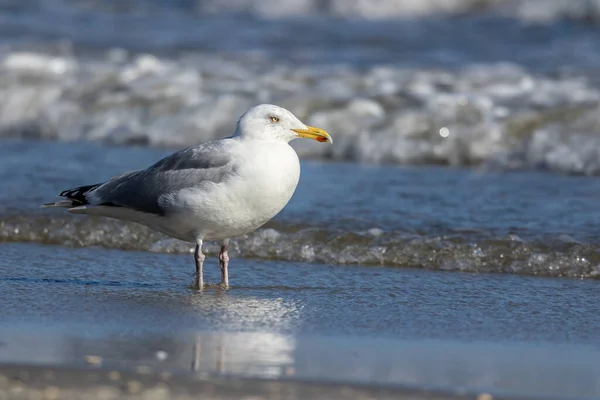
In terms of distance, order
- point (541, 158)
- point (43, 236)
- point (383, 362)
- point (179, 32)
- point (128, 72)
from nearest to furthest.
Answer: point (383, 362) < point (43, 236) < point (541, 158) < point (128, 72) < point (179, 32)

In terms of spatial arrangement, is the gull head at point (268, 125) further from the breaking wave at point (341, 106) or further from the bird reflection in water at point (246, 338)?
the breaking wave at point (341, 106)

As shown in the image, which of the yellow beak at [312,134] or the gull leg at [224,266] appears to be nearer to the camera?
the yellow beak at [312,134]

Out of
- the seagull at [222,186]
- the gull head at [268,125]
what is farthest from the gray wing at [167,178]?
the gull head at [268,125]

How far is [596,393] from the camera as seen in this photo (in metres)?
4.08

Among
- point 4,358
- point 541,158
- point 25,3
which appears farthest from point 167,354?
point 25,3

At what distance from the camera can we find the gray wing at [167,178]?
5.84m

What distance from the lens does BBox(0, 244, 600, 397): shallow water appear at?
170 inches

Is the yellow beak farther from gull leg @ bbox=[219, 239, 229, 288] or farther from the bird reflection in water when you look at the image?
the bird reflection in water

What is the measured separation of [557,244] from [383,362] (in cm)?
276

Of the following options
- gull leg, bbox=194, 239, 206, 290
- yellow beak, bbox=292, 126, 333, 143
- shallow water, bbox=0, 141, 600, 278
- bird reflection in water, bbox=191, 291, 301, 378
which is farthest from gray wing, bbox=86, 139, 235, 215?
shallow water, bbox=0, 141, 600, 278

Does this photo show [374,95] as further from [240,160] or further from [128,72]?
[240,160]

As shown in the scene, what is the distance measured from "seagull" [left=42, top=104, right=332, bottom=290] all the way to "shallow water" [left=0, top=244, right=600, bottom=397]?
0.37 m

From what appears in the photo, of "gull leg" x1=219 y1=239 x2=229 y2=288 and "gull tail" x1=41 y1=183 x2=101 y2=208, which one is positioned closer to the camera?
"gull leg" x1=219 y1=239 x2=229 y2=288

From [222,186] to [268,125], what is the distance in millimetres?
441
